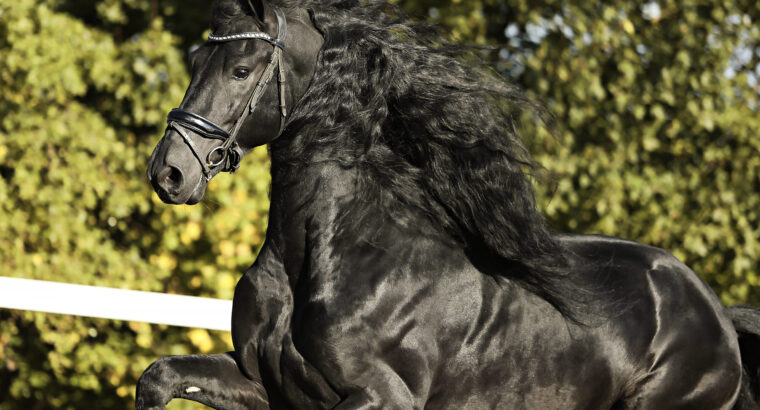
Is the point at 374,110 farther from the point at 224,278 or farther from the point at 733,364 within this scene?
the point at 224,278

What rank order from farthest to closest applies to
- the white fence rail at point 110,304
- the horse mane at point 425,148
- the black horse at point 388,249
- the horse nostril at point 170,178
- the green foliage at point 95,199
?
the green foliage at point 95,199, the white fence rail at point 110,304, the horse mane at point 425,148, the black horse at point 388,249, the horse nostril at point 170,178

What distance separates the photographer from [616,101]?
5395 mm

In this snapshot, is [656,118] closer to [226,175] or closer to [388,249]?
[226,175]

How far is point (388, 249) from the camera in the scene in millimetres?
2516

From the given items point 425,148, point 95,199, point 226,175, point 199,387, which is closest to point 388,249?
point 425,148

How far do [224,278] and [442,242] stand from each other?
2.89 metres

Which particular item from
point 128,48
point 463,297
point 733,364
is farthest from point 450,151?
point 128,48

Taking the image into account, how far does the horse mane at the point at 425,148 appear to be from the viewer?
255 centimetres

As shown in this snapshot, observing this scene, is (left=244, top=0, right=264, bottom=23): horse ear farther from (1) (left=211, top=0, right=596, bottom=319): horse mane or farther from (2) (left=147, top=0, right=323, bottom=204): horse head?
(1) (left=211, top=0, right=596, bottom=319): horse mane

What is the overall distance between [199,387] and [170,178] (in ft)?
2.19

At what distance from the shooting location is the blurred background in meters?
5.23

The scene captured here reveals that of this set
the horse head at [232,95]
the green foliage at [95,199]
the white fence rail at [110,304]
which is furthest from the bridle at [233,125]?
the green foliage at [95,199]

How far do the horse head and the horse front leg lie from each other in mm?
556

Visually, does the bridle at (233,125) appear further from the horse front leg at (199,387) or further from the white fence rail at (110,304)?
the white fence rail at (110,304)
